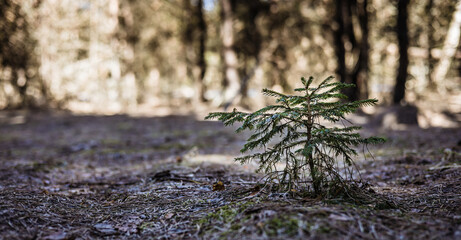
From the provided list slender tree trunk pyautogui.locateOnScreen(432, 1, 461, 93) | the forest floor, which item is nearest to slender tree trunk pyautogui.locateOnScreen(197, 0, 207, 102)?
slender tree trunk pyautogui.locateOnScreen(432, 1, 461, 93)

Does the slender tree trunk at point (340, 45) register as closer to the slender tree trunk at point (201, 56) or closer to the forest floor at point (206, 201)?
the forest floor at point (206, 201)

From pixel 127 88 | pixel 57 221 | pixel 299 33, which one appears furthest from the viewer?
pixel 299 33

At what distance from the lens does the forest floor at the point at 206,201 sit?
211cm

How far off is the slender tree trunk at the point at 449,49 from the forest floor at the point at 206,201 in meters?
8.96

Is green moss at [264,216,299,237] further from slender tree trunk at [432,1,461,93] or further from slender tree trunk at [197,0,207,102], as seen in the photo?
slender tree trunk at [197,0,207,102]

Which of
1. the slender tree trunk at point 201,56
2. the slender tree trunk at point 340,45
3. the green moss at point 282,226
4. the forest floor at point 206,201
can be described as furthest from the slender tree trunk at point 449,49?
the slender tree trunk at point 201,56

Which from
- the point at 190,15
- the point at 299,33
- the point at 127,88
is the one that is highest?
the point at 190,15

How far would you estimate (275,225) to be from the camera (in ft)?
6.84

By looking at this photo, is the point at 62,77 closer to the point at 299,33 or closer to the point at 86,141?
the point at 86,141

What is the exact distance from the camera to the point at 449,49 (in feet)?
50.5

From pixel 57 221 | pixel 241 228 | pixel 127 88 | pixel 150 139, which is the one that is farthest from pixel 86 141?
pixel 127 88

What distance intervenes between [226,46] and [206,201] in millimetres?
13019

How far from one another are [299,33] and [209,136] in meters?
14.6

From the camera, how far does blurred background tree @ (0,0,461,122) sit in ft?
49.1
